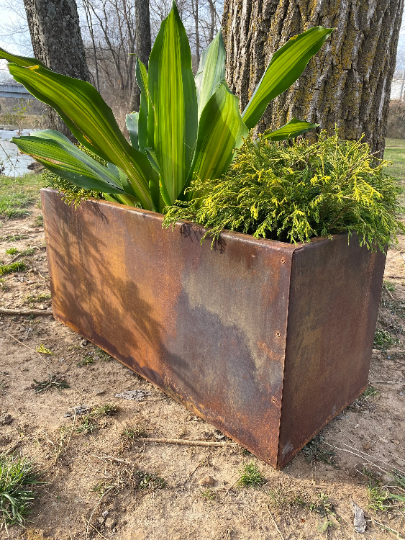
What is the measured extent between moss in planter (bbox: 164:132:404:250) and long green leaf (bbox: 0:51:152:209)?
30 cm

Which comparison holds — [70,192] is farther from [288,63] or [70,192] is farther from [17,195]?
[17,195]

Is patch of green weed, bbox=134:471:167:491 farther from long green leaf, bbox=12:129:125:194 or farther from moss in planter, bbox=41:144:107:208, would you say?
moss in planter, bbox=41:144:107:208

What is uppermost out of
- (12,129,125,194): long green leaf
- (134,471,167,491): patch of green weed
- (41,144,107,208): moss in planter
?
(12,129,125,194): long green leaf

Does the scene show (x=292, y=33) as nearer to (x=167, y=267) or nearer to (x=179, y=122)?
(x=179, y=122)

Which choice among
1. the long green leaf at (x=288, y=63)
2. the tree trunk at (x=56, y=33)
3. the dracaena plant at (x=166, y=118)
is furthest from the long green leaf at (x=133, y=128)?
the tree trunk at (x=56, y=33)

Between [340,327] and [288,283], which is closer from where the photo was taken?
[288,283]

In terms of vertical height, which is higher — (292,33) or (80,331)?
(292,33)

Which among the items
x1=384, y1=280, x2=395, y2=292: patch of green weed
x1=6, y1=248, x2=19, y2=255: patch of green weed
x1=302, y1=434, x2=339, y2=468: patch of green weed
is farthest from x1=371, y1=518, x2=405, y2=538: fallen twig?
x1=6, y1=248, x2=19, y2=255: patch of green weed

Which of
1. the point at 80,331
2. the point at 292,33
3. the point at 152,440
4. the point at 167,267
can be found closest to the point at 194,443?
the point at 152,440

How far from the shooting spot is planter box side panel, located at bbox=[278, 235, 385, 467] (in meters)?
1.28

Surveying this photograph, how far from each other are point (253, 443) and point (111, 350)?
0.91 meters

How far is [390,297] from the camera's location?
2.87 meters

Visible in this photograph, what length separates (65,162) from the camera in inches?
69.1

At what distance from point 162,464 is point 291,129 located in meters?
1.38
